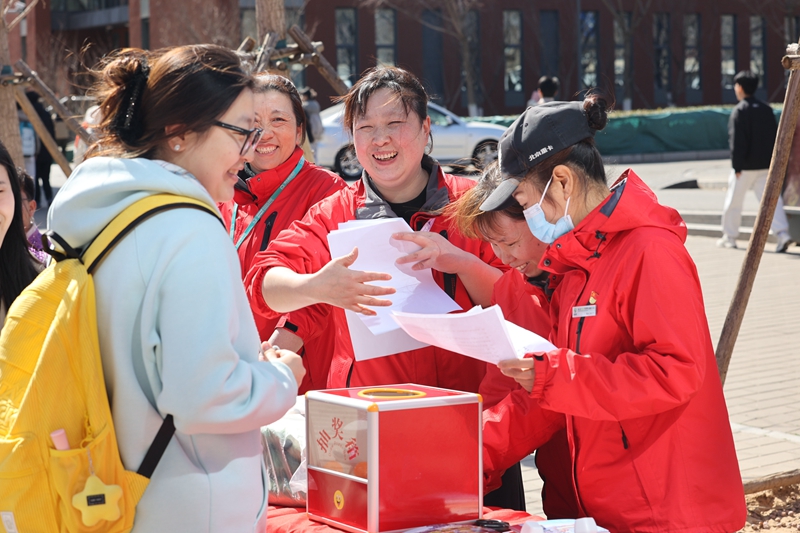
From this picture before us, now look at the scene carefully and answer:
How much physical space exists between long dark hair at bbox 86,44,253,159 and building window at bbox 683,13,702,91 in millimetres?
44484

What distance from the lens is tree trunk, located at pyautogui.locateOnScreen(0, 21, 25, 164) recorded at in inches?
286

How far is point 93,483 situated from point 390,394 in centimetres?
95

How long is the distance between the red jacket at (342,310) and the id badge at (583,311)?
653 mm

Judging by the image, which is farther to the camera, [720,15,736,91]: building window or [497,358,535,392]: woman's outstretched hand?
[720,15,736,91]: building window

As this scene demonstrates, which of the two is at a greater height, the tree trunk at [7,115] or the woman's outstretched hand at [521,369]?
the tree trunk at [7,115]

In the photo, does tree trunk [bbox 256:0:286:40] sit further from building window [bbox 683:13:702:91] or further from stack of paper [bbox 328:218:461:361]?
building window [bbox 683:13:702:91]

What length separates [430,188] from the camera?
3.36 metres

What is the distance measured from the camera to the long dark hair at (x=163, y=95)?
6.64ft

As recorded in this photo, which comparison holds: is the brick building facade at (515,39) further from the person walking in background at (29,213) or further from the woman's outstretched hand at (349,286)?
the woman's outstretched hand at (349,286)

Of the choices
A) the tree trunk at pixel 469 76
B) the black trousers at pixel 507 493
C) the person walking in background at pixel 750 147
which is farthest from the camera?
the tree trunk at pixel 469 76

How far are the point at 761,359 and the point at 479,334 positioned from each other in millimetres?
5410

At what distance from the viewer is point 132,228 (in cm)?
191

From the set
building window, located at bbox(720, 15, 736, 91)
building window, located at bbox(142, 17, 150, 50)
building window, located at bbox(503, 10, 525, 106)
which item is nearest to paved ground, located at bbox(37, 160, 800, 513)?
building window, located at bbox(503, 10, 525, 106)

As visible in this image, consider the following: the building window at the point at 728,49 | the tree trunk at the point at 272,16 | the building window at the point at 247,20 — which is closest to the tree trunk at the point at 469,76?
the building window at the point at 247,20
